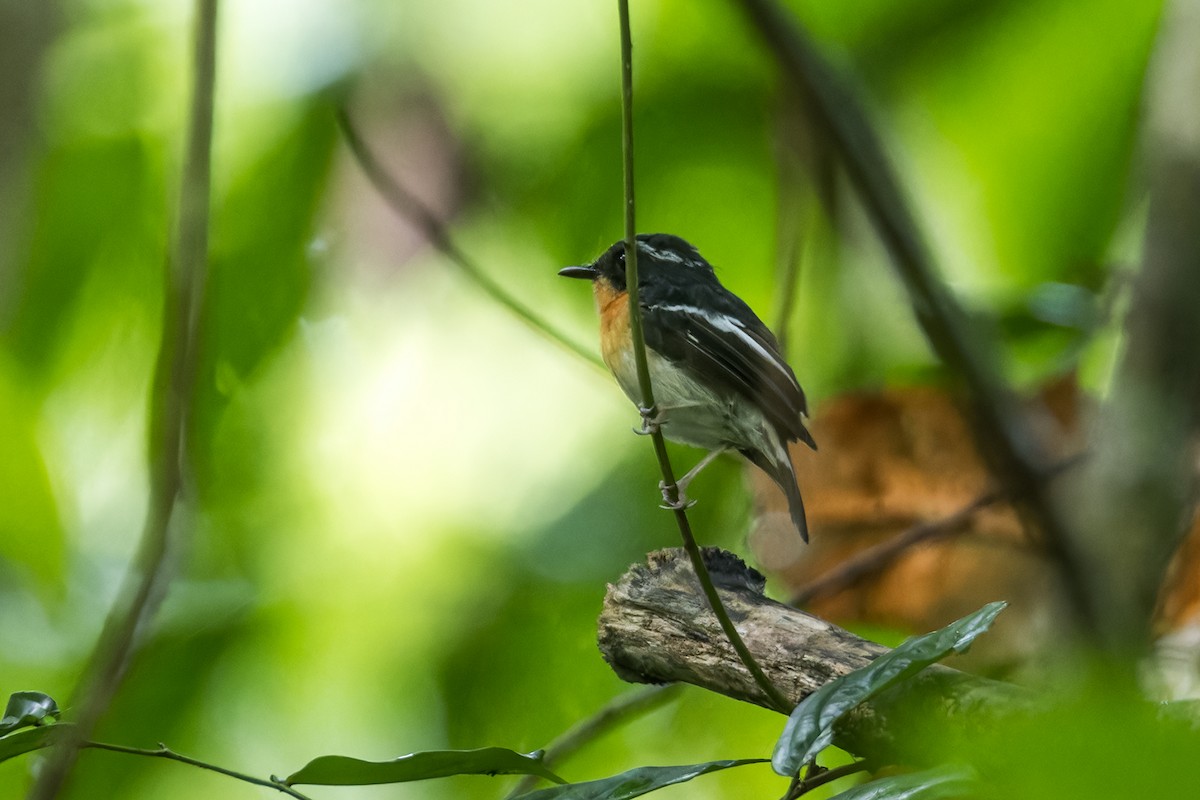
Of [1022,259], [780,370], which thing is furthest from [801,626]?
[1022,259]

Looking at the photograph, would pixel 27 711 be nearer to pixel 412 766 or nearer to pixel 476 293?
pixel 412 766

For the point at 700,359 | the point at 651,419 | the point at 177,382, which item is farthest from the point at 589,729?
the point at 177,382

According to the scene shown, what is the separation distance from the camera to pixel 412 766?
4.35 feet

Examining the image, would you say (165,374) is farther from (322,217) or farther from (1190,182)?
(1190,182)

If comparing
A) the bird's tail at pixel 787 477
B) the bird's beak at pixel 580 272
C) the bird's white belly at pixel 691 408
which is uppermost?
the bird's beak at pixel 580 272

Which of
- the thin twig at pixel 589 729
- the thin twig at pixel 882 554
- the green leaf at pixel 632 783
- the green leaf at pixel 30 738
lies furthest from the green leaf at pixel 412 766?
the thin twig at pixel 882 554

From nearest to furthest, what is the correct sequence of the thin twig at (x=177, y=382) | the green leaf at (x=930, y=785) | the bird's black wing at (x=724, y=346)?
the green leaf at (x=930, y=785) < the thin twig at (x=177, y=382) < the bird's black wing at (x=724, y=346)

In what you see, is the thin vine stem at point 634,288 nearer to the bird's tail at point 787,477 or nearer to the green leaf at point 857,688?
the green leaf at point 857,688

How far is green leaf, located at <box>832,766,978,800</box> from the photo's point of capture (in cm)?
95

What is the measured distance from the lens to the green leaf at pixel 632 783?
129 centimetres

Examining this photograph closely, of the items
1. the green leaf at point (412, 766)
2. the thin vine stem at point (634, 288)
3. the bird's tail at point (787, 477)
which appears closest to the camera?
the green leaf at point (412, 766)

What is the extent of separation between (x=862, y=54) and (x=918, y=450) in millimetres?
994

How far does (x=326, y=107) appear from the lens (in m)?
2.60

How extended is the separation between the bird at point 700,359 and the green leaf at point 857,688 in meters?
1.06
